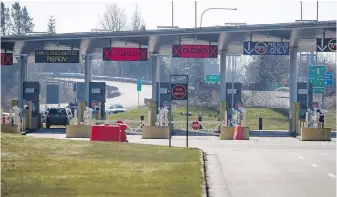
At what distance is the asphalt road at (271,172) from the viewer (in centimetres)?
1728

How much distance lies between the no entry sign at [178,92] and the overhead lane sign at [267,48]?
14808 mm

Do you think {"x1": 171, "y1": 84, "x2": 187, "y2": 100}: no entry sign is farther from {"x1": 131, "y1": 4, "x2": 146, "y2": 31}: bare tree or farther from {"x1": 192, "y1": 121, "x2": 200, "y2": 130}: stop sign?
{"x1": 131, "y1": 4, "x2": 146, "y2": 31}: bare tree

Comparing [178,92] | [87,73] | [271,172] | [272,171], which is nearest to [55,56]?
[87,73]

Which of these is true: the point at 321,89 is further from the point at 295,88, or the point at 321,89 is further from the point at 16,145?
the point at 16,145

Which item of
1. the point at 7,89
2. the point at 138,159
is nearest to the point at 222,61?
the point at 138,159

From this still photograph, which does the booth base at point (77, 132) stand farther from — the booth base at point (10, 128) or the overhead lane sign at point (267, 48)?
the overhead lane sign at point (267, 48)

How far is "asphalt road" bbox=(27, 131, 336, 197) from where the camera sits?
17.3m

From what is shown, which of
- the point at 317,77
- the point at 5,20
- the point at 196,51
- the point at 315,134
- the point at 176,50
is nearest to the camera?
the point at 315,134

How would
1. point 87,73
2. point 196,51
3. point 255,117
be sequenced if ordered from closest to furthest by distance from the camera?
point 196,51 → point 87,73 → point 255,117

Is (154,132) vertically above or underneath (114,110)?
underneath

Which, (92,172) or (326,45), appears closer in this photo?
(92,172)

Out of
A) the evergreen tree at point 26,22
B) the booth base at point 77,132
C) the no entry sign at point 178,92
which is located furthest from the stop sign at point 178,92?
the evergreen tree at point 26,22

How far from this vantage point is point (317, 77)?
177 ft

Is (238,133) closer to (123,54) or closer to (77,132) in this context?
(123,54)
